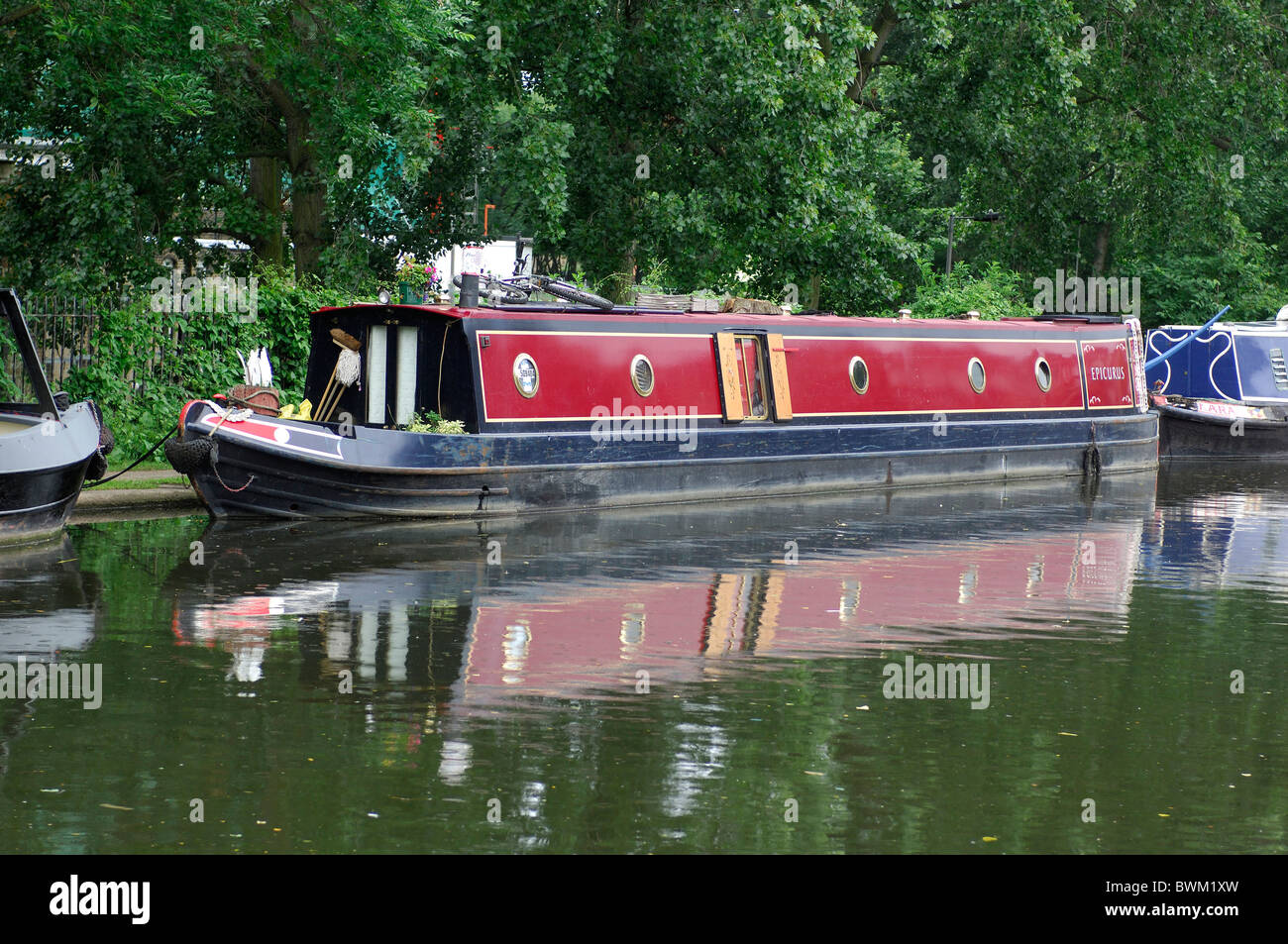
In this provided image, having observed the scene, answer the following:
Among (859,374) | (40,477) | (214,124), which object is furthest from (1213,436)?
(40,477)

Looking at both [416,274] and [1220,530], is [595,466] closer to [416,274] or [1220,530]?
[1220,530]

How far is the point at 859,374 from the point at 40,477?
11.3 metres

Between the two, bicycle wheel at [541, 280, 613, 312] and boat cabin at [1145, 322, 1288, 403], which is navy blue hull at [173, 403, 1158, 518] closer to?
bicycle wheel at [541, 280, 613, 312]


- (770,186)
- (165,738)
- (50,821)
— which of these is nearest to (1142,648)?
(165,738)

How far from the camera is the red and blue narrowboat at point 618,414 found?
55.9 feet

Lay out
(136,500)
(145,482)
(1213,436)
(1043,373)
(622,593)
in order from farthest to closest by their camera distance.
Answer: (1213,436) → (1043,373) → (145,482) → (136,500) → (622,593)

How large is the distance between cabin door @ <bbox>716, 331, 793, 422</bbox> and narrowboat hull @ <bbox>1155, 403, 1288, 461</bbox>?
11.0 meters

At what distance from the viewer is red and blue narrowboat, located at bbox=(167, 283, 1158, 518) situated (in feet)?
55.9

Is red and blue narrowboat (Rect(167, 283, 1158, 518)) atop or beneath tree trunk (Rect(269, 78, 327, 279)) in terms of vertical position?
beneath

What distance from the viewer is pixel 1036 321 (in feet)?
87.8

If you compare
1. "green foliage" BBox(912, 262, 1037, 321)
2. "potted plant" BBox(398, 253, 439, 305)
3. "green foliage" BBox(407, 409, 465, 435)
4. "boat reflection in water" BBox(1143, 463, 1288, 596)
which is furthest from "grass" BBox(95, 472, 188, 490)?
"green foliage" BBox(912, 262, 1037, 321)

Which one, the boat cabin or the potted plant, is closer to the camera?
the potted plant

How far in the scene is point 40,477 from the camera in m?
14.9

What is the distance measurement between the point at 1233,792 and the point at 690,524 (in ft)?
33.8
